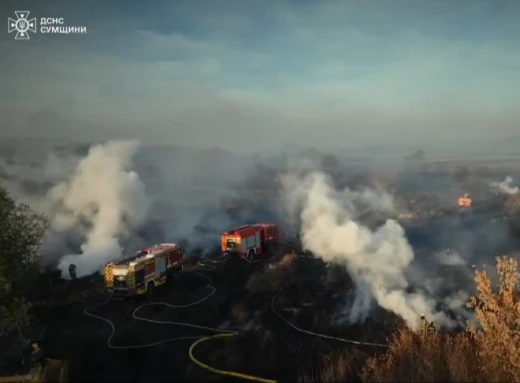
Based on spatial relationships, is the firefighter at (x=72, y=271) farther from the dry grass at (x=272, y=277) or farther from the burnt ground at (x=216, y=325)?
the dry grass at (x=272, y=277)

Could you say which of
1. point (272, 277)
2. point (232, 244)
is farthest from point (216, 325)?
point (232, 244)

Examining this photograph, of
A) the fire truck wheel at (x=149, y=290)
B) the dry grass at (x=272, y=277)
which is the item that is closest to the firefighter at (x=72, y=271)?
the fire truck wheel at (x=149, y=290)

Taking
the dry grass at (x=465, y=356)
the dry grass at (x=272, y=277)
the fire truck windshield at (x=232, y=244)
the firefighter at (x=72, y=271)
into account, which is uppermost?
the fire truck windshield at (x=232, y=244)

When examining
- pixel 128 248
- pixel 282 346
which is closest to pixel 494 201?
pixel 128 248

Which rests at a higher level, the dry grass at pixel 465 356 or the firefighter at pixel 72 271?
the firefighter at pixel 72 271

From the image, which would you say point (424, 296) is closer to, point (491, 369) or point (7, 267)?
point (491, 369)

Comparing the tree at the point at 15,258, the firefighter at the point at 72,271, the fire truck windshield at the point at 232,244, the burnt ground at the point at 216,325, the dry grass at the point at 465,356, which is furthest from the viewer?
the fire truck windshield at the point at 232,244

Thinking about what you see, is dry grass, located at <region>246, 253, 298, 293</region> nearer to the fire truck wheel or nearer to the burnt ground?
the burnt ground
